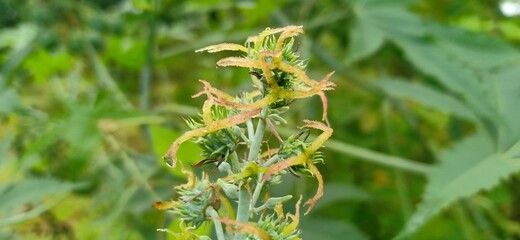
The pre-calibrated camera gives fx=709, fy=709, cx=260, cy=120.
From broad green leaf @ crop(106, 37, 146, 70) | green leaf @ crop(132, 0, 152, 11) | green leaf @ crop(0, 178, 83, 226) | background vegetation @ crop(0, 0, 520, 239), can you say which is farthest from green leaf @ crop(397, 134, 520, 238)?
broad green leaf @ crop(106, 37, 146, 70)

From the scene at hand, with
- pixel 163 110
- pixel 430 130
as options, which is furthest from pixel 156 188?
pixel 430 130

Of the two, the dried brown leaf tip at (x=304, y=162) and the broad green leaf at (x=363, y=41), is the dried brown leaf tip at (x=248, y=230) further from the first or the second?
the broad green leaf at (x=363, y=41)

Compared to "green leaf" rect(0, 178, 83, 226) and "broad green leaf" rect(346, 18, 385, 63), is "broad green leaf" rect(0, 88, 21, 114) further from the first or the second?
"broad green leaf" rect(346, 18, 385, 63)

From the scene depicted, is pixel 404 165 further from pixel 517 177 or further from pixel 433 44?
pixel 517 177

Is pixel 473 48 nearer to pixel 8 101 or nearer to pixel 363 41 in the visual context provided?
pixel 363 41

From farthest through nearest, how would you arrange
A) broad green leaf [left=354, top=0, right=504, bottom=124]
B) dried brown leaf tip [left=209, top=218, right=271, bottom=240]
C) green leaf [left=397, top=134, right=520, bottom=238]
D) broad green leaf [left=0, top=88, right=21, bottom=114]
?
broad green leaf [left=354, top=0, right=504, bottom=124] < broad green leaf [left=0, top=88, right=21, bottom=114] < green leaf [left=397, top=134, right=520, bottom=238] < dried brown leaf tip [left=209, top=218, right=271, bottom=240]

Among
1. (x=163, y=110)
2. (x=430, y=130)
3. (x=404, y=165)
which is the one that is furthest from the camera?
(x=430, y=130)

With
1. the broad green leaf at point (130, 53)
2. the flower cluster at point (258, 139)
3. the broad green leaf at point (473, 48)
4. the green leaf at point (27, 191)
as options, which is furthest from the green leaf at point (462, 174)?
the broad green leaf at point (130, 53)

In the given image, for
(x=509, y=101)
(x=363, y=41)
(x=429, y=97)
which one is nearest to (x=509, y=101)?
(x=509, y=101)
